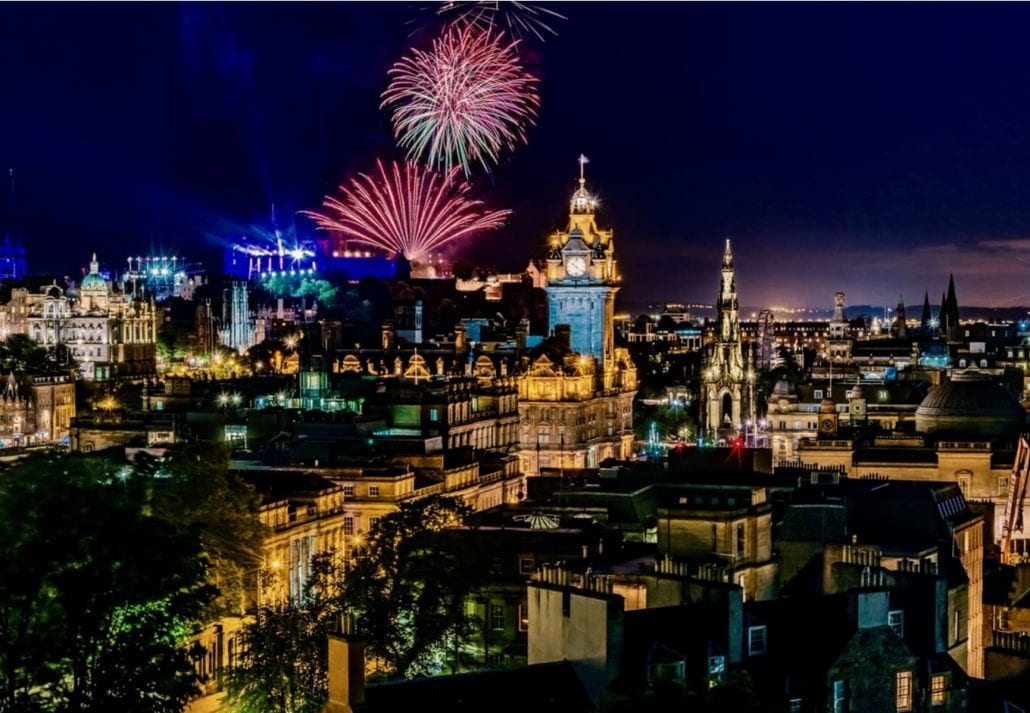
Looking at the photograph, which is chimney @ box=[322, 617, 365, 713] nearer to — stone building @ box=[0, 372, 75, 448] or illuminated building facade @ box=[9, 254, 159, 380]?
stone building @ box=[0, 372, 75, 448]

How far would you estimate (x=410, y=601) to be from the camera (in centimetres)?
5062

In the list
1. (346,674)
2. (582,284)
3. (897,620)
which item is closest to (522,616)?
(897,620)

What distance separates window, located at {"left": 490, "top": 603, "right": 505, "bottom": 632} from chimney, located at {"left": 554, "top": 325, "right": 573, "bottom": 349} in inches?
3118

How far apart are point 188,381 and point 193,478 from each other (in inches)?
2807

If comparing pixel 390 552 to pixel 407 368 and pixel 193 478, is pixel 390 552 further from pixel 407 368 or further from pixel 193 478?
pixel 407 368

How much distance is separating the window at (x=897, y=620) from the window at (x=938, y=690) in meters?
1.19

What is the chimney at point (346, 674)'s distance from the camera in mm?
33156

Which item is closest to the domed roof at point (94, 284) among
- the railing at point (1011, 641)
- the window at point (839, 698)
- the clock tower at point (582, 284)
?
the clock tower at point (582, 284)

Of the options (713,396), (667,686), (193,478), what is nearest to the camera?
(667,686)

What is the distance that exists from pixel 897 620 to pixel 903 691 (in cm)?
211

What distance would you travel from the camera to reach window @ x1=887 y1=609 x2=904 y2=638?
39312mm

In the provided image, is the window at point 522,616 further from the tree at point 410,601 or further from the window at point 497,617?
the tree at point 410,601

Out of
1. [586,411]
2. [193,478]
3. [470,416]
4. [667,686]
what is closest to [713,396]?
[586,411]

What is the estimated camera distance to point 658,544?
51.8m
